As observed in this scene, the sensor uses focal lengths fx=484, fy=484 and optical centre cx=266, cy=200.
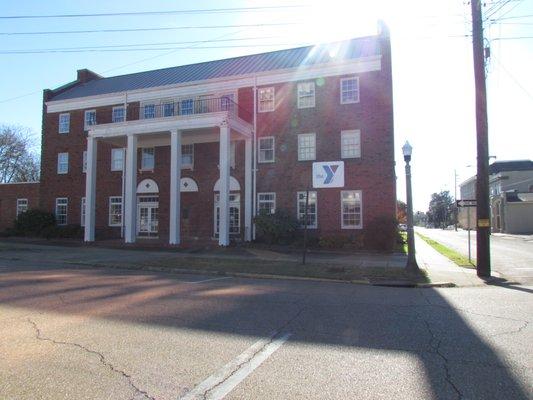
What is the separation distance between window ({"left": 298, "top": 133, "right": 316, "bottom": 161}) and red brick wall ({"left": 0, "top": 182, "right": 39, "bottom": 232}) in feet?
68.9

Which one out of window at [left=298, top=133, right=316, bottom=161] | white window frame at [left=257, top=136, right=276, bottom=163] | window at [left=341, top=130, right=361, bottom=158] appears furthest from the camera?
white window frame at [left=257, top=136, right=276, bottom=163]

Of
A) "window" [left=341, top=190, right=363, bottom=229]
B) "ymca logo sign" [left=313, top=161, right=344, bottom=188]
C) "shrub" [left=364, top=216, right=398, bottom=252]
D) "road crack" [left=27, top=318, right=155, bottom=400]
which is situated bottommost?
"road crack" [left=27, top=318, right=155, bottom=400]

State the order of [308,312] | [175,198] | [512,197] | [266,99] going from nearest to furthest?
1. [308,312]
2. [175,198]
3. [266,99]
4. [512,197]

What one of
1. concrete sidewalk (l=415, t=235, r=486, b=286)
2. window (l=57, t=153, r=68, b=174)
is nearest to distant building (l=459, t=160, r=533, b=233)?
concrete sidewalk (l=415, t=235, r=486, b=286)

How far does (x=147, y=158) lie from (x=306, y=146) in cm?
1067

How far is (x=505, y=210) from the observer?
59906 mm

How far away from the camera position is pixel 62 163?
34.1 meters

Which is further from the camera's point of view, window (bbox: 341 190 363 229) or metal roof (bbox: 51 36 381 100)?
metal roof (bbox: 51 36 381 100)

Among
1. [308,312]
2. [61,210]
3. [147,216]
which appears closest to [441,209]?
[147,216]

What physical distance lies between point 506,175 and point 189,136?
59.4m

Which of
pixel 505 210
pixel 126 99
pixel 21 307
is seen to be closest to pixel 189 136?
pixel 126 99

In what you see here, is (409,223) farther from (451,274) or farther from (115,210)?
(115,210)

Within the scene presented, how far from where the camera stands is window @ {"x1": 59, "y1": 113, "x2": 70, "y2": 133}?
34094 millimetres

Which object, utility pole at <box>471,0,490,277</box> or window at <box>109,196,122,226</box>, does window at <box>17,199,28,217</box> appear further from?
utility pole at <box>471,0,490,277</box>
